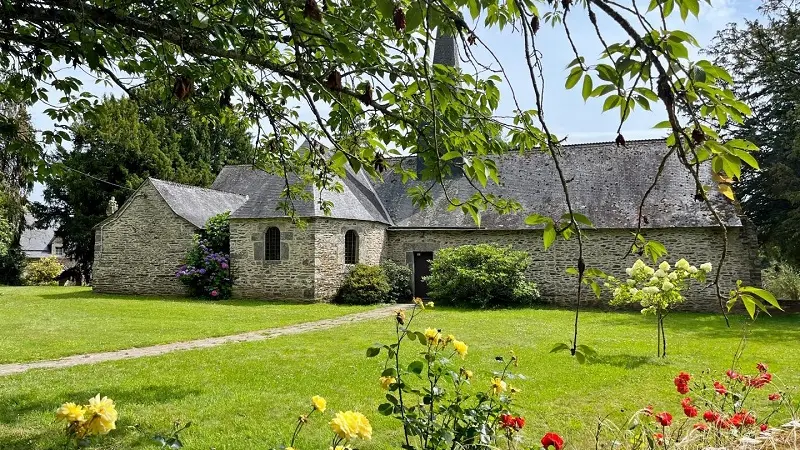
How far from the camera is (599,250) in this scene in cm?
1739

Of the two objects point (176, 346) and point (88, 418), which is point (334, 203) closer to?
point (176, 346)

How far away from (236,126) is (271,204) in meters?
11.9

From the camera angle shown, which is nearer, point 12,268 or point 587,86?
point 587,86

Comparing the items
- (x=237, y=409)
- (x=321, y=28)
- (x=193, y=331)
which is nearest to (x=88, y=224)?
(x=193, y=331)

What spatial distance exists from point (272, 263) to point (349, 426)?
16626mm

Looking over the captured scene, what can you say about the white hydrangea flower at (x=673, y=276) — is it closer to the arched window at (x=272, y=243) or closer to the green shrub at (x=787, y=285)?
the arched window at (x=272, y=243)

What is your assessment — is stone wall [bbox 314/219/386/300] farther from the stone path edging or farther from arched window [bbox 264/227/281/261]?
the stone path edging

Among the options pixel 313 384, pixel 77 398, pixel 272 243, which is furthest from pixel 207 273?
pixel 313 384

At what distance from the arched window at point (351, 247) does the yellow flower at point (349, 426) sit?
55.0 feet

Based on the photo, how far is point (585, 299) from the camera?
17.4m

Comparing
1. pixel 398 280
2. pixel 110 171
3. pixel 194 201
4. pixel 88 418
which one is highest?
pixel 110 171

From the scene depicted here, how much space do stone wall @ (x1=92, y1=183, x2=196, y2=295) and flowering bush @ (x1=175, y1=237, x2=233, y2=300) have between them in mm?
863

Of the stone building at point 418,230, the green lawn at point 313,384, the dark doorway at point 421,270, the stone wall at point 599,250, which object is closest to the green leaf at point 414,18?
the green lawn at point 313,384

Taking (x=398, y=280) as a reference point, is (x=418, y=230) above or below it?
above
